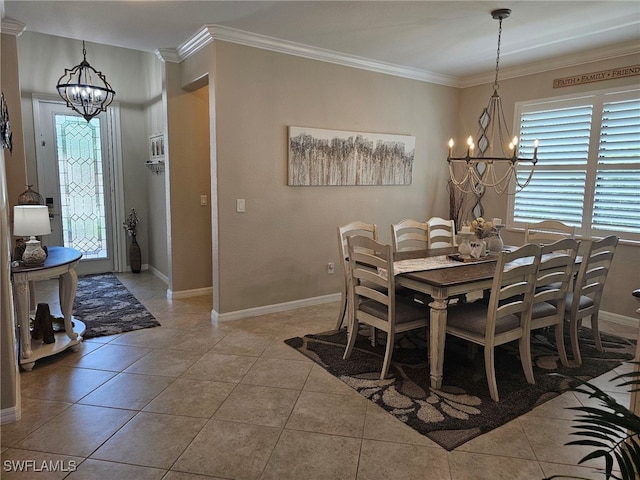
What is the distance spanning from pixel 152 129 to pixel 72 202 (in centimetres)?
150

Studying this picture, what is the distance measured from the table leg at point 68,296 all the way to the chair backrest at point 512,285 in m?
3.10

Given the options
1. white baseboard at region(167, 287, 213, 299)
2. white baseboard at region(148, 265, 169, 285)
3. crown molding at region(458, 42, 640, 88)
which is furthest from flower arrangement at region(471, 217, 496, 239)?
white baseboard at region(148, 265, 169, 285)

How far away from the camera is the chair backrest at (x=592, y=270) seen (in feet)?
10.8

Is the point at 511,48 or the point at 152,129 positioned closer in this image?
the point at 511,48

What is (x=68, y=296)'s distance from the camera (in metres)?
3.51

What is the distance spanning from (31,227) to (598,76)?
5255 mm

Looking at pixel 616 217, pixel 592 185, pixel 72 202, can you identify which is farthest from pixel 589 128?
pixel 72 202

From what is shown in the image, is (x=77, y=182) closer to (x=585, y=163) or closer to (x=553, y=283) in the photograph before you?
(x=553, y=283)

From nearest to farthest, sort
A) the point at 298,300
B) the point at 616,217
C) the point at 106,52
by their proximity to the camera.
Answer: the point at 616,217
the point at 298,300
the point at 106,52

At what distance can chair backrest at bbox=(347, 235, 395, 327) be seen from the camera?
2.93 metres

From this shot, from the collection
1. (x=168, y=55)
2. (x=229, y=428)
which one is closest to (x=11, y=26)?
(x=168, y=55)

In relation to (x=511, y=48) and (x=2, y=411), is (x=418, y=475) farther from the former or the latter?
(x=511, y=48)

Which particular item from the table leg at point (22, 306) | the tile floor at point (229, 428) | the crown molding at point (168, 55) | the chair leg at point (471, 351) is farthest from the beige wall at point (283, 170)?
the chair leg at point (471, 351)

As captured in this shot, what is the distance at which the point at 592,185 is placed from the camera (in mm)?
4402
